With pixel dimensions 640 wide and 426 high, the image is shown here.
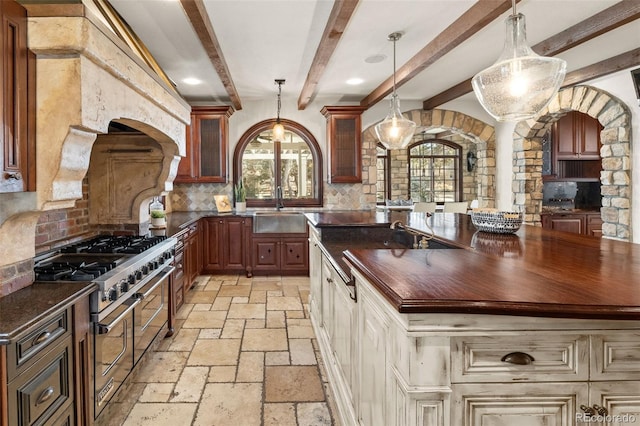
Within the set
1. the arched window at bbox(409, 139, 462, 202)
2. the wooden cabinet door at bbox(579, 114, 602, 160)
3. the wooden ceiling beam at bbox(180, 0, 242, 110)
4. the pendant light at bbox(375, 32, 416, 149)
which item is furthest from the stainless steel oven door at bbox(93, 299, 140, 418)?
the arched window at bbox(409, 139, 462, 202)

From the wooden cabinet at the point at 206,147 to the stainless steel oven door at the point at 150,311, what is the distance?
Answer: 109 inches

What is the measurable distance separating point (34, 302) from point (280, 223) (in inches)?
163

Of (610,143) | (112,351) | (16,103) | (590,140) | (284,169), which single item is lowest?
(112,351)

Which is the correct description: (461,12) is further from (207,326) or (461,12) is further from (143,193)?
(207,326)

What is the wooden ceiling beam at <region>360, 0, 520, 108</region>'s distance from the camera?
272 centimetres

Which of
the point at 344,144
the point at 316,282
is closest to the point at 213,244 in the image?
the point at 344,144

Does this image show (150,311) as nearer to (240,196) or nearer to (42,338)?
(42,338)

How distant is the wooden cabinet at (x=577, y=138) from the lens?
6.46 m

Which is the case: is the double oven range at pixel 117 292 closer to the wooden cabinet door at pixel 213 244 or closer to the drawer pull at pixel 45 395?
the drawer pull at pixel 45 395

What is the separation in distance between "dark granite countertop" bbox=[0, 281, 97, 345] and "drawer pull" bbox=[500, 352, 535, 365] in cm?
152

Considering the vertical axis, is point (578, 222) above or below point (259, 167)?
below

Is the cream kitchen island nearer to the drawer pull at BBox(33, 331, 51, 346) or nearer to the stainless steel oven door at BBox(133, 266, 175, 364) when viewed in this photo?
the drawer pull at BBox(33, 331, 51, 346)

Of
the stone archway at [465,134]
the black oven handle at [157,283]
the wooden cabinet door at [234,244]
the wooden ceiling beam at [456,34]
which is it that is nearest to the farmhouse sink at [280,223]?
the wooden cabinet door at [234,244]

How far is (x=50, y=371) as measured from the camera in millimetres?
1486
